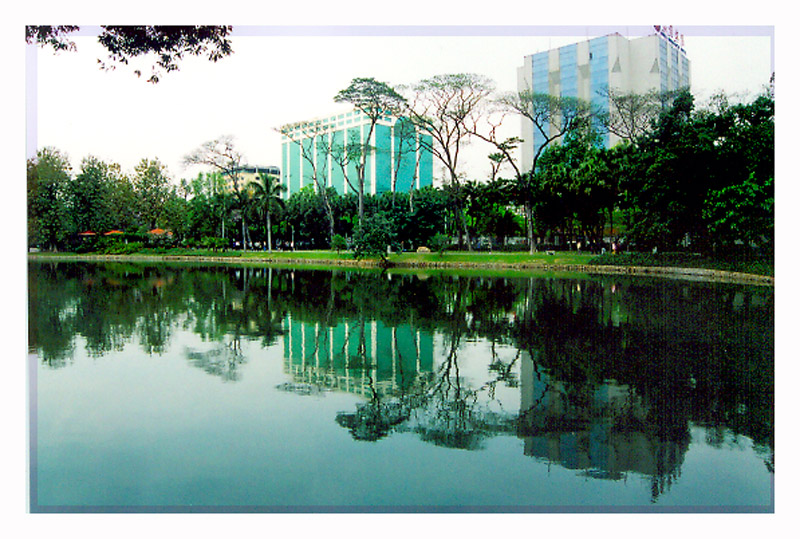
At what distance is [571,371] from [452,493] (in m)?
3.36

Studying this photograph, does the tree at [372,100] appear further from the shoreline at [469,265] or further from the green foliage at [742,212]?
the green foliage at [742,212]

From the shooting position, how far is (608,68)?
58.7 ft

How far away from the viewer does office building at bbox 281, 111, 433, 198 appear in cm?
3033

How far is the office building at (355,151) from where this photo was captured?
3033 cm

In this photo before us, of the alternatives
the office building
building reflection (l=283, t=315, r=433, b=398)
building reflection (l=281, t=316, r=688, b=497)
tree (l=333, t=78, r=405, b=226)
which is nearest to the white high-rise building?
tree (l=333, t=78, r=405, b=226)

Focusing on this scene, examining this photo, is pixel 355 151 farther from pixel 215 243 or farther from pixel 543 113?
pixel 215 243

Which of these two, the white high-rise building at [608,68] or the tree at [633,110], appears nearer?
the white high-rise building at [608,68]

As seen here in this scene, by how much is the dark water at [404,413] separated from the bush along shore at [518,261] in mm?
7769

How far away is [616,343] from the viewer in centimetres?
841

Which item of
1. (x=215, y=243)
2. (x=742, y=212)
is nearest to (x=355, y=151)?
(x=215, y=243)

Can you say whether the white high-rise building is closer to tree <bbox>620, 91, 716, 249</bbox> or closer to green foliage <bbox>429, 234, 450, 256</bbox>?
tree <bbox>620, 91, 716, 249</bbox>

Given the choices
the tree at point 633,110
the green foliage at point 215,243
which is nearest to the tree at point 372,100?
the tree at point 633,110

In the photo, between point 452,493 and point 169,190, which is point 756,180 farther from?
point 169,190
